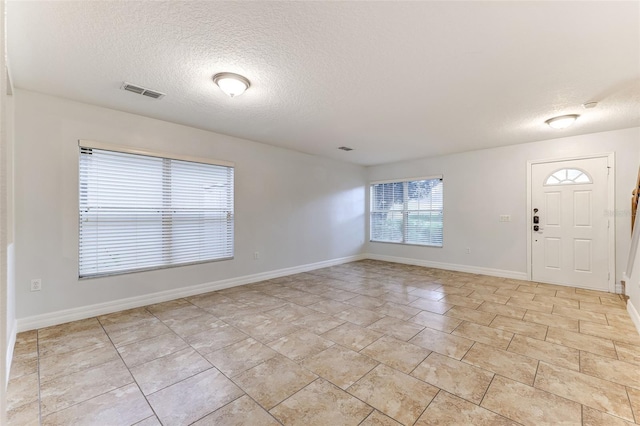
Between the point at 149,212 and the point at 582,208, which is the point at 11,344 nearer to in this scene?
the point at 149,212

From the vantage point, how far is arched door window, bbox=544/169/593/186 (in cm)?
442

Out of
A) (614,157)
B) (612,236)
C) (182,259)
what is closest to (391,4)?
(182,259)

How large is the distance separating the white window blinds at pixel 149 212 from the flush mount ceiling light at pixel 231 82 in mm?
1828

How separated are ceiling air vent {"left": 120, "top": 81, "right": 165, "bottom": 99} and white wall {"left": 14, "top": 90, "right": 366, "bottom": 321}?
31.8 inches

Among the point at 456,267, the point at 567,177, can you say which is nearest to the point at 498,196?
the point at 567,177


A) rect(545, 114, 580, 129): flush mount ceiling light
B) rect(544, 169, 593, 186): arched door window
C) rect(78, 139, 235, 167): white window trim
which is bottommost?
rect(544, 169, 593, 186): arched door window

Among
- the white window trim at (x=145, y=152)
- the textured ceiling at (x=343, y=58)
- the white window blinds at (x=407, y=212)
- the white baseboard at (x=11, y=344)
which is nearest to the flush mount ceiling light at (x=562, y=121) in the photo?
the textured ceiling at (x=343, y=58)

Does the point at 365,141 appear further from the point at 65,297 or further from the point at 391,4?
the point at 65,297

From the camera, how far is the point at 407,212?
6.59m

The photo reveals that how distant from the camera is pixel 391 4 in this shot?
1704 millimetres

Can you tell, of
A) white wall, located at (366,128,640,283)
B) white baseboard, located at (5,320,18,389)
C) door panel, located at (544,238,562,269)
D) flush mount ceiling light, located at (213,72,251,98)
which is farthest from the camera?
door panel, located at (544,238,562,269)

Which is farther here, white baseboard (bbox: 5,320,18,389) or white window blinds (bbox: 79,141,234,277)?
white window blinds (bbox: 79,141,234,277)

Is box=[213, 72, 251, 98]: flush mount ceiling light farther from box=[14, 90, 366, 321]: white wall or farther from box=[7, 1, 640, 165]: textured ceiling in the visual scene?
box=[14, 90, 366, 321]: white wall

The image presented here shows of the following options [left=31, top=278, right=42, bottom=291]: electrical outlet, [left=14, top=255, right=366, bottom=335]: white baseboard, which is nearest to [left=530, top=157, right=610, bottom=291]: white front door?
[left=14, top=255, right=366, bottom=335]: white baseboard
